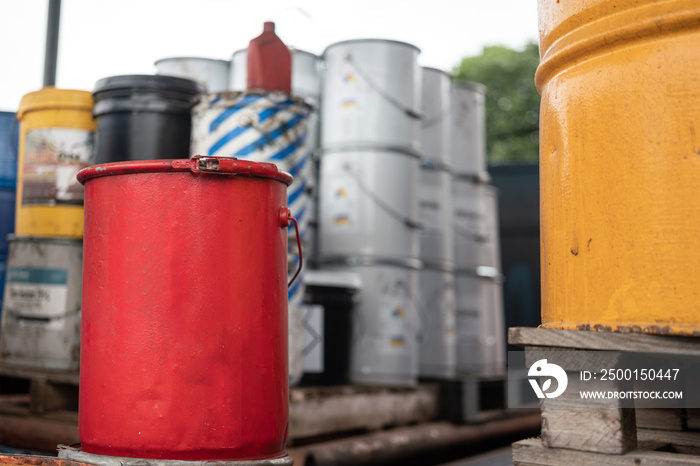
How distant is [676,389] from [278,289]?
97cm

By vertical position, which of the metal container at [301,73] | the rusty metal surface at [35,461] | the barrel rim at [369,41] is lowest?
the rusty metal surface at [35,461]

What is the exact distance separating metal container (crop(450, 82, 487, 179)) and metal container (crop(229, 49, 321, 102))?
3.29ft

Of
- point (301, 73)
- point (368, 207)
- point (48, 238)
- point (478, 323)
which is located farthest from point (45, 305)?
point (478, 323)

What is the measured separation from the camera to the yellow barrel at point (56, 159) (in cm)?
301

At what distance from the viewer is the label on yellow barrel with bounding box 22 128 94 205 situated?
3.01 m

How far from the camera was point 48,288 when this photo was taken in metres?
2.94

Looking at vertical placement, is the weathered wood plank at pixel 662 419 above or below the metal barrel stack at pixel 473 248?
below

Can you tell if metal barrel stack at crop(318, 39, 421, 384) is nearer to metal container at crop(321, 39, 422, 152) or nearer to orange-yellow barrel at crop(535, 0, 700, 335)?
metal container at crop(321, 39, 422, 152)

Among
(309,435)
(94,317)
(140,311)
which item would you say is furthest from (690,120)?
(309,435)

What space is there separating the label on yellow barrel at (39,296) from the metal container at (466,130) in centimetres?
267

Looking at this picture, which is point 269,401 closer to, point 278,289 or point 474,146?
point 278,289

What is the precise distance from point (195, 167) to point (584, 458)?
103cm

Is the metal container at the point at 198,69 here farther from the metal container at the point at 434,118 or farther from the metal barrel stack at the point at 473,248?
the metal barrel stack at the point at 473,248

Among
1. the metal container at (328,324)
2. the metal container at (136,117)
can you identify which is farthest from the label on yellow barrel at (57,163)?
the metal container at (328,324)
